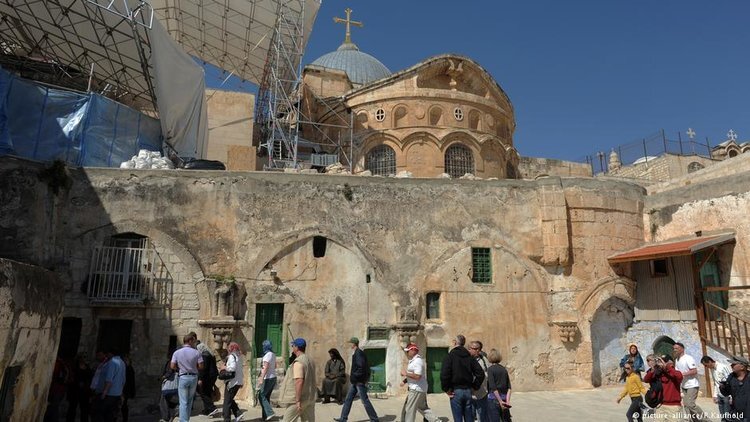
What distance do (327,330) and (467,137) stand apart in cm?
1257

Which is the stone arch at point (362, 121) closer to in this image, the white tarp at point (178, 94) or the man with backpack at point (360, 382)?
the white tarp at point (178, 94)

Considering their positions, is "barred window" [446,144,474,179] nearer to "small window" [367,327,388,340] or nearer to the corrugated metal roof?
the corrugated metal roof

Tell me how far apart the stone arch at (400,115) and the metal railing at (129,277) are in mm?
12736

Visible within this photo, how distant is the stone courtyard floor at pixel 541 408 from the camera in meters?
9.49

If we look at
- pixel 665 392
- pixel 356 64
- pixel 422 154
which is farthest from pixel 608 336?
pixel 356 64

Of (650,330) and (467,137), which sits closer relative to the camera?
(650,330)

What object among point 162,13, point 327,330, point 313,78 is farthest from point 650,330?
point 162,13

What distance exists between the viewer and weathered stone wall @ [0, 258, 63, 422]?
6.20 metres

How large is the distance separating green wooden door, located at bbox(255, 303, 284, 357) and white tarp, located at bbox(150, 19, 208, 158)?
687 centimetres

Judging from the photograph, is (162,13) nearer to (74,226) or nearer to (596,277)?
(74,226)

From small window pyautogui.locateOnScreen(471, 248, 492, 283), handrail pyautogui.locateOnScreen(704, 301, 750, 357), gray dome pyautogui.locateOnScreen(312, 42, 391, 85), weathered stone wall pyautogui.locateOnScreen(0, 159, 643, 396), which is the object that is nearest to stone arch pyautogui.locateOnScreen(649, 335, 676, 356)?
handrail pyautogui.locateOnScreen(704, 301, 750, 357)

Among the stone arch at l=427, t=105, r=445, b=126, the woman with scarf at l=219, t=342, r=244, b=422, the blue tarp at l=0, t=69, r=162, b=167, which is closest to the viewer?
the woman with scarf at l=219, t=342, r=244, b=422

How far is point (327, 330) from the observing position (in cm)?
1160

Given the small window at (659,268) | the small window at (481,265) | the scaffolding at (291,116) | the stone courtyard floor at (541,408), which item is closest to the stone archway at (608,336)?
the stone courtyard floor at (541,408)
